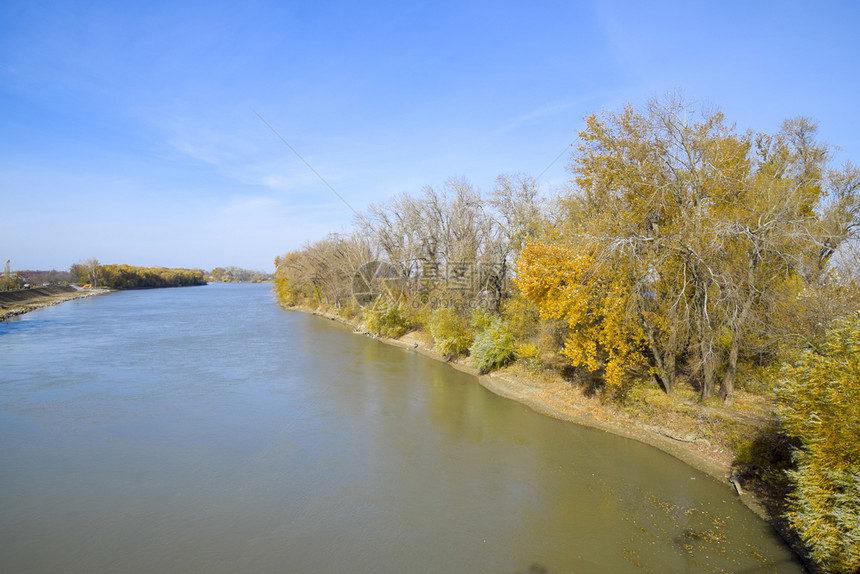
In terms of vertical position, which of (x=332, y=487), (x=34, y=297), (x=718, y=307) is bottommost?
(x=332, y=487)

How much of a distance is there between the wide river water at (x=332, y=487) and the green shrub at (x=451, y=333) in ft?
15.9

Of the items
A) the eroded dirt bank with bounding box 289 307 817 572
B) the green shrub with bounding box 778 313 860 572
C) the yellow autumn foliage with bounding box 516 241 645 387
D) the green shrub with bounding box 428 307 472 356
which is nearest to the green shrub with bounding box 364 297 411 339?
the green shrub with bounding box 428 307 472 356

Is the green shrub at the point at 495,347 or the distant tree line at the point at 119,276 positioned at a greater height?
the distant tree line at the point at 119,276

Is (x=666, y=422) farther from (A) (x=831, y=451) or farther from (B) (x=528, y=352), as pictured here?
(B) (x=528, y=352)

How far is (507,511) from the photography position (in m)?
9.87

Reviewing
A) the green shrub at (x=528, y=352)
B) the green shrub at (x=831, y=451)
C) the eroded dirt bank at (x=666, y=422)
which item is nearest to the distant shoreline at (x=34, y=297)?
the green shrub at (x=528, y=352)

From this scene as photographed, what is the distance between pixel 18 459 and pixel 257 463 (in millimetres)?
6333

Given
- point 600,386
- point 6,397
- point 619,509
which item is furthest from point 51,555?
point 600,386

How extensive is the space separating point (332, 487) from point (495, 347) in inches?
455

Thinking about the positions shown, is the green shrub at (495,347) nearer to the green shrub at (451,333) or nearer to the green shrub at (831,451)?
the green shrub at (451,333)

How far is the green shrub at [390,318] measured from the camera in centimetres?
3219

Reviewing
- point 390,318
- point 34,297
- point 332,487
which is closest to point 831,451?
point 332,487

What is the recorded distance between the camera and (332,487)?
10.8 meters

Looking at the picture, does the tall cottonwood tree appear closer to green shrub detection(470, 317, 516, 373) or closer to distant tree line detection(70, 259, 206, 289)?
green shrub detection(470, 317, 516, 373)
